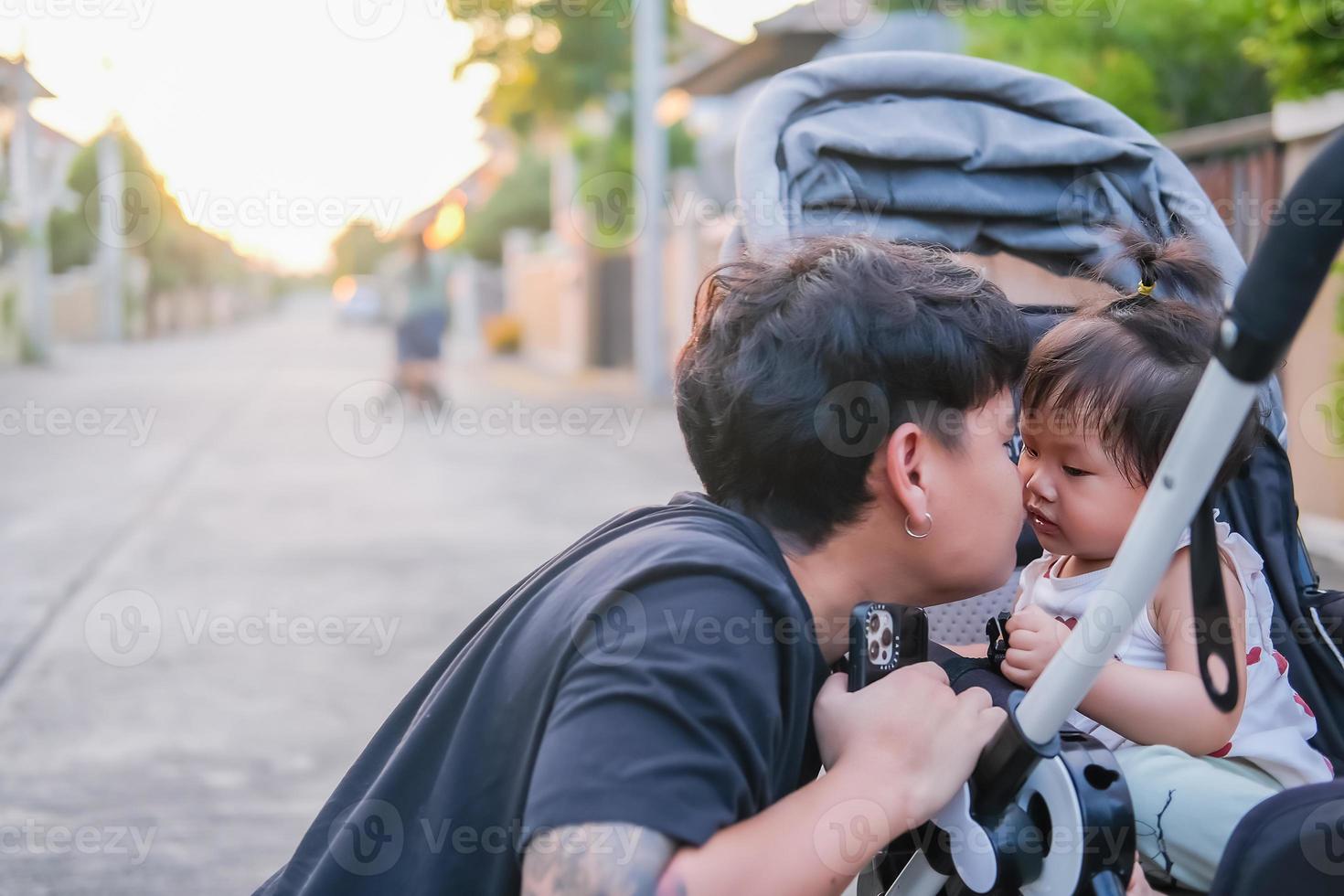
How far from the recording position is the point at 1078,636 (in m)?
1.30

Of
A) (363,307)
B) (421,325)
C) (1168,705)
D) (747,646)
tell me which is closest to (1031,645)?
(1168,705)

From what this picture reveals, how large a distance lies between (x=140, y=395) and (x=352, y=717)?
12.8 metres

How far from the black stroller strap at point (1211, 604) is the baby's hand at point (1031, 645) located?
300 millimetres

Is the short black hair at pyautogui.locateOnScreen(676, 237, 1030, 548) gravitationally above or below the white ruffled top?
above

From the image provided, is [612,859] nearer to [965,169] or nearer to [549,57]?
[965,169]

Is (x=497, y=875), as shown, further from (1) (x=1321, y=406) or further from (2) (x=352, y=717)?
(1) (x=1321, y=406)

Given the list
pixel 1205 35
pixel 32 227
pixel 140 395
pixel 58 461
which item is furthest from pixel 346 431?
pixel 32 227

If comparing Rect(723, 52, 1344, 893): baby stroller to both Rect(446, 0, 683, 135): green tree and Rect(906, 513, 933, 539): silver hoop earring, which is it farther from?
Rect(446, 0, 683, 135): green tree

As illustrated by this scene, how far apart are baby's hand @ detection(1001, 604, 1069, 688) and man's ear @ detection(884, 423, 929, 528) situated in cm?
29

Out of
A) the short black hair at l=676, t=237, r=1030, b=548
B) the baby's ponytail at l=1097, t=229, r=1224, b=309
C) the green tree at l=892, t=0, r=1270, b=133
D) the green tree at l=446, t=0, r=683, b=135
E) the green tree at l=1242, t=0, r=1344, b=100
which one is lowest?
the short black hair at l=676, t=237, r=1030, b=548

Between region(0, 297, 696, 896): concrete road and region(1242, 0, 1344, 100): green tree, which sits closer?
region(0, 297, 696, 896): concrete road

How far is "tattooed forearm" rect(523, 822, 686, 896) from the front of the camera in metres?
1.16

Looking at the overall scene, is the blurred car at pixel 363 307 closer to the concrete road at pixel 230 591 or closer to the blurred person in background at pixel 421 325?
the blurred person in background at pixel 421 325

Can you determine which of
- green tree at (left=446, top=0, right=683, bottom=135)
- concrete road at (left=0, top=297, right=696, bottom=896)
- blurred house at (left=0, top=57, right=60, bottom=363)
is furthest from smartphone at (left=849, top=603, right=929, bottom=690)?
blurred house at (left=0, top=57, right=60, bottom=363)
